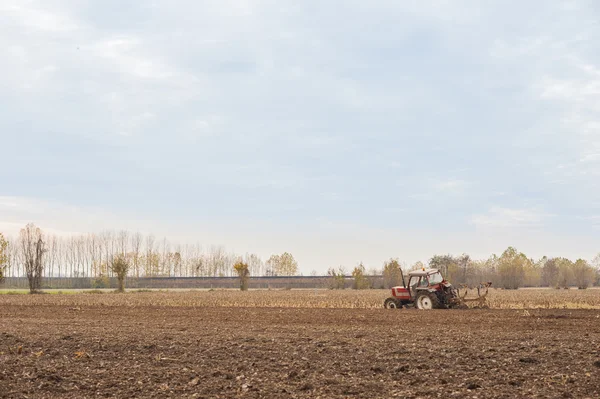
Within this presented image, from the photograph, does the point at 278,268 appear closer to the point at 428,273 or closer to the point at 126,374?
the point at 428,273

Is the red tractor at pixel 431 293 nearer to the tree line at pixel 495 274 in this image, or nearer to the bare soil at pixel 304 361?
the bare soil at pixel 304 361

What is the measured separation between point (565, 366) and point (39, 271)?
68268 mm

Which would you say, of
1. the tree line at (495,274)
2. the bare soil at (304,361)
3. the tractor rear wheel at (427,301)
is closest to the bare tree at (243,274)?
the tree line at (495,274)

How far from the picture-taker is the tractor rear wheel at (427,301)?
92.5ft

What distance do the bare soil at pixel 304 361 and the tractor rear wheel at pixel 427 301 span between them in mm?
7519

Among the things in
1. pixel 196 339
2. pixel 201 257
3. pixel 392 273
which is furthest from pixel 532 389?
pixel 201 257

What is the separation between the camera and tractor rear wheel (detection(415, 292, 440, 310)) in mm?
28188

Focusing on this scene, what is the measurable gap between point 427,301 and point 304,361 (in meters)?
15.9

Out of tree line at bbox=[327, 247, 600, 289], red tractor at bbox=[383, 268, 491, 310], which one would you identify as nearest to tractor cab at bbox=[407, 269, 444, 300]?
red tractor at bbox=[383, 268, 491, 310]

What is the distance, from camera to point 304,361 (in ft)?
45.3

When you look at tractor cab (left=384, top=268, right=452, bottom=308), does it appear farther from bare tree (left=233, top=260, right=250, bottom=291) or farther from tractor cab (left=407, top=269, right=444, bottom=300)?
bare tree (left=233, top=260, right=250, bottom=291)

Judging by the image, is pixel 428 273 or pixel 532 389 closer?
pixel 532 389

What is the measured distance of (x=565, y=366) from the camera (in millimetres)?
12703

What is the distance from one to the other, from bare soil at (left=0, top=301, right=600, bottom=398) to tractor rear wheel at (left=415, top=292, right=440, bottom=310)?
7519 millimetres
